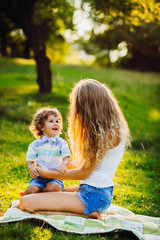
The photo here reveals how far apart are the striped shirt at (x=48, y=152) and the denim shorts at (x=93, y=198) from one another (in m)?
0.58

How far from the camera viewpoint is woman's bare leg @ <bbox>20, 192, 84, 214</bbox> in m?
3.13

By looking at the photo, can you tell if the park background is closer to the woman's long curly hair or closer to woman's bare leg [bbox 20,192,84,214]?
woman's bare leg [bbox 20,192,84,214]

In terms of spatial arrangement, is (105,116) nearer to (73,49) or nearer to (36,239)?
(36,239)

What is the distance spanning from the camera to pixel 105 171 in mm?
3232

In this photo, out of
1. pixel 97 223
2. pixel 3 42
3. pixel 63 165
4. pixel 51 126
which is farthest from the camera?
pixel 3 42

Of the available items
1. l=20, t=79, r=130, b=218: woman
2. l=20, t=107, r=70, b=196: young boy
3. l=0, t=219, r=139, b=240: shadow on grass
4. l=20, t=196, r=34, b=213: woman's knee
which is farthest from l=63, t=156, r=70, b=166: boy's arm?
l=0, t=219, r=139, b=240: shadow on grass

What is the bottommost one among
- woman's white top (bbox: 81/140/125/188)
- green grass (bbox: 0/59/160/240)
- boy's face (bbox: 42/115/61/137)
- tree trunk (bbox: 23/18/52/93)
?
green grass (bbox: 0/59/160/240)

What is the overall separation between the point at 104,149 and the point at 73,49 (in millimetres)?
40713

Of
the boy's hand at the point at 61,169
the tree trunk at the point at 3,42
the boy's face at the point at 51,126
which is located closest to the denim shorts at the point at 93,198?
the boy's hand at the point at 61,169

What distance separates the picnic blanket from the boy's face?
1063 millimetres

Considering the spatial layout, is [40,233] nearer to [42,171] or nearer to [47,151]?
[42,171]

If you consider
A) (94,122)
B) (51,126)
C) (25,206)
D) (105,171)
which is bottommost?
(25,206)

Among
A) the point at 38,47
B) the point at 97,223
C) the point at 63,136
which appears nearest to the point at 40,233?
the point at 97,223

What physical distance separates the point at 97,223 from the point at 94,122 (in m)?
1.15
